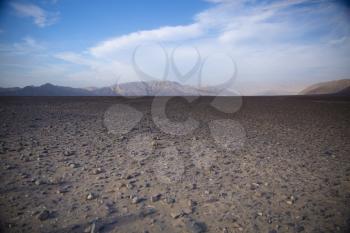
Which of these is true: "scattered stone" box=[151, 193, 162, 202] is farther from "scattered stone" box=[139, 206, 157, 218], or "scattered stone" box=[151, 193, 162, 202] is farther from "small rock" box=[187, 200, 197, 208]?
"small rock" box=[187, 200, 197, 208]

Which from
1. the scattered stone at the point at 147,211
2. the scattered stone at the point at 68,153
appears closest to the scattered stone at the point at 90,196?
the scattered stone at the point at 147,211

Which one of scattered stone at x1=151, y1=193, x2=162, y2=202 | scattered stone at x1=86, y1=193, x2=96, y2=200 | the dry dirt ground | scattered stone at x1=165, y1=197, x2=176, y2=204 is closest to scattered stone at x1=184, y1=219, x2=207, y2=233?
the dry dirt ground

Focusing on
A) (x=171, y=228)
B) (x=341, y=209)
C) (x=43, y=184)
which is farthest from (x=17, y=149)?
(x=341, y=209)

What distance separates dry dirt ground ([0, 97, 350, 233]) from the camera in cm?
362

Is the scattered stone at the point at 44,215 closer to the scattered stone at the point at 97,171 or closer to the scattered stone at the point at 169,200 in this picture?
the scattered stone at the point at 97,171

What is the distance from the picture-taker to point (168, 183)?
4941 millimetres

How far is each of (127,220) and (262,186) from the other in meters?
2.85

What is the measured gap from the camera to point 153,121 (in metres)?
11.8

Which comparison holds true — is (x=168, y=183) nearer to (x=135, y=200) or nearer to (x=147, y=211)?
(x=135, y=200)

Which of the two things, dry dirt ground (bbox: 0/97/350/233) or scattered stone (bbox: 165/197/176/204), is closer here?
dry dirt ground (bbox: 0/97/350/233)

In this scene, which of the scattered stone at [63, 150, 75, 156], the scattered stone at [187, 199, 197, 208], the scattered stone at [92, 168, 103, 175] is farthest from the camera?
the scattered stone at [63, 150, 75, 156]

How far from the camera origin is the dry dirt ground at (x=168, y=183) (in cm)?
362

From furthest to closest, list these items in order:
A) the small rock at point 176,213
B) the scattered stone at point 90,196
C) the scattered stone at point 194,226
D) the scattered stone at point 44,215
Answer: the scattered stone at point 90,196, the small rock at point 176,213, the scattered stone at point 44,215, the scattered stone at point 194,226

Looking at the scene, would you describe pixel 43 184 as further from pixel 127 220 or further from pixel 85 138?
pixel 85 138
